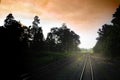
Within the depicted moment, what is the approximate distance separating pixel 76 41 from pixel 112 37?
12752cm

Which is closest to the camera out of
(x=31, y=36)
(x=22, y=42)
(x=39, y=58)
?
(x=22, y=42)

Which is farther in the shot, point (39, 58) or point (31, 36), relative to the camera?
point (31, 36)

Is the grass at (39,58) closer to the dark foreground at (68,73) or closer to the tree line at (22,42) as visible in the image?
the tree line at (22,42)

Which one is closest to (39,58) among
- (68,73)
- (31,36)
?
(68,73)

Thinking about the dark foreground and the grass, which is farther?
the grass

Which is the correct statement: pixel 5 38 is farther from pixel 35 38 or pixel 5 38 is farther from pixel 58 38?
pixel 58 38

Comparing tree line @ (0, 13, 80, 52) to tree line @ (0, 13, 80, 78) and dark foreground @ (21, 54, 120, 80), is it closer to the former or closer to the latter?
tree line @ (0, 13, 80, 78)

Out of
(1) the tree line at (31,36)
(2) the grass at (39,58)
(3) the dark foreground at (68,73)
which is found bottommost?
(3) the dark foreground at (68,73)

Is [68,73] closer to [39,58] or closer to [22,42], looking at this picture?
[22,42]

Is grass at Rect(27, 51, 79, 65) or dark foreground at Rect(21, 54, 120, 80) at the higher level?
grass at Rect(27, 51, 79, 65)

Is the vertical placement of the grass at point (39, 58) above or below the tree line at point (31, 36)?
below

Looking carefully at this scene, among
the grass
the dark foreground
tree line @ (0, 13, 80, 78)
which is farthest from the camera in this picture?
the grass

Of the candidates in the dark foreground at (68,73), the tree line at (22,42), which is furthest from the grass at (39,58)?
the dark foreground at (68,73)

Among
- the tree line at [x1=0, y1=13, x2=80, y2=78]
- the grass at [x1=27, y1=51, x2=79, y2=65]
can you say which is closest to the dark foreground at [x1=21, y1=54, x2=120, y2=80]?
the tree line at [x1=0, y1=13, x2=80, y2=78]
